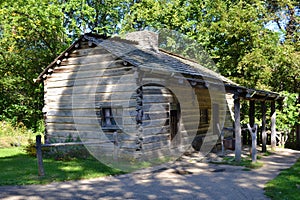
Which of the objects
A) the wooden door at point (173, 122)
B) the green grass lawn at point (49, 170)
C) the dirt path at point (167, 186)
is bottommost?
the dirt path at point (167, 186)

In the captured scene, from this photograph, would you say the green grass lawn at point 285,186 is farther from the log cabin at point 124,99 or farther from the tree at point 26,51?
the tree at point 26,51

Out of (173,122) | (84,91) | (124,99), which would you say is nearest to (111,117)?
(124,99)

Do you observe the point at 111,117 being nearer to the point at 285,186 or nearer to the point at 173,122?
the point at 173,122

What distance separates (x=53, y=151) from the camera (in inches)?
508

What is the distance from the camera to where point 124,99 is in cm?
1242

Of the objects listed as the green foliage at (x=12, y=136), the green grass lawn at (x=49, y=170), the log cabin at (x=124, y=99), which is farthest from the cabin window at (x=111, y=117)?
the green foliage at (x=12, y=136)

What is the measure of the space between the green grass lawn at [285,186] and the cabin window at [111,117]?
6.25 meters

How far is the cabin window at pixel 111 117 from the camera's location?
12.5 m

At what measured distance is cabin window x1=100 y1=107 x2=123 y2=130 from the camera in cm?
1254

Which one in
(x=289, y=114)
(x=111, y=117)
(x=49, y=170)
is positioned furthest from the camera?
(x=289, y=114)

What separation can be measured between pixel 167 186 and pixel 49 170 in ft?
13.5

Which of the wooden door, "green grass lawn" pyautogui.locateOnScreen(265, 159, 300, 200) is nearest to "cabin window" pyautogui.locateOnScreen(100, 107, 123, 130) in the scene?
the wooden door

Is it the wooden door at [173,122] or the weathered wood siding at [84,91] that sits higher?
the weathered wood siding at [84,91]

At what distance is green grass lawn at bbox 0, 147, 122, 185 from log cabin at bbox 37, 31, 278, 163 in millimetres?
1021
